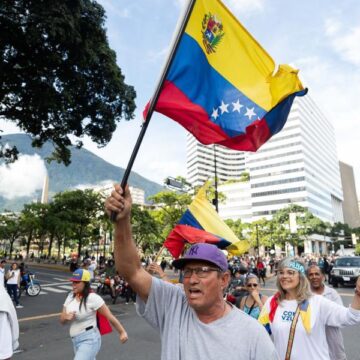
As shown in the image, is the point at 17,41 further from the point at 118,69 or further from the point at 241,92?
the point at 241,92

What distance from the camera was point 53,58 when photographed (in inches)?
469

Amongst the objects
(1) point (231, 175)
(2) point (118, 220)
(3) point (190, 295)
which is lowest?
(3) point (190, 295)

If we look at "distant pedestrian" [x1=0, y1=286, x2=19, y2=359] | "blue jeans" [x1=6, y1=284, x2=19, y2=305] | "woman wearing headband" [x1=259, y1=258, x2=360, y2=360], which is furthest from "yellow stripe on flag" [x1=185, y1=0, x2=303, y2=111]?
"blue jeans" [x1=6, y1=284, x2=19, y2=305]

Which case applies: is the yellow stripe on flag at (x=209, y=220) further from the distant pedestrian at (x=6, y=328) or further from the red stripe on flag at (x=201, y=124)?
the distant pedestrian at (x=6, y=328)

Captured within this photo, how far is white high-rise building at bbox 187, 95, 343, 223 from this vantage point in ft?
324

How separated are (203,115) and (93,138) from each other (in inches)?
467

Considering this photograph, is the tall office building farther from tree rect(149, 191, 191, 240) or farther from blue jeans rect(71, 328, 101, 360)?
blue jeans rect(71, 328, 101, 360)

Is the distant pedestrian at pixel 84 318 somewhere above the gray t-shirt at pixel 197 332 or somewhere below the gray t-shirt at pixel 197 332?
below

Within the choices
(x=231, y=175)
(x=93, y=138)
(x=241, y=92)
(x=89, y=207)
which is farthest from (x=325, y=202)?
(x=241, y=92)

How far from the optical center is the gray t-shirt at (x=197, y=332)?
5.91ft

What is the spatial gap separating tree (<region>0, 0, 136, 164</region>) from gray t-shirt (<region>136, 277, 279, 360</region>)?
10603 mm

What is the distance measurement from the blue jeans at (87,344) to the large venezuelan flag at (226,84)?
9.04 feet

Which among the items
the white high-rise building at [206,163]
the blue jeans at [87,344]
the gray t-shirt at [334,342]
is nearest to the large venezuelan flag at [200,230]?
the blue jeans at [87,344]

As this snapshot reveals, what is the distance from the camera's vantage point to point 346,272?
59.7ft
